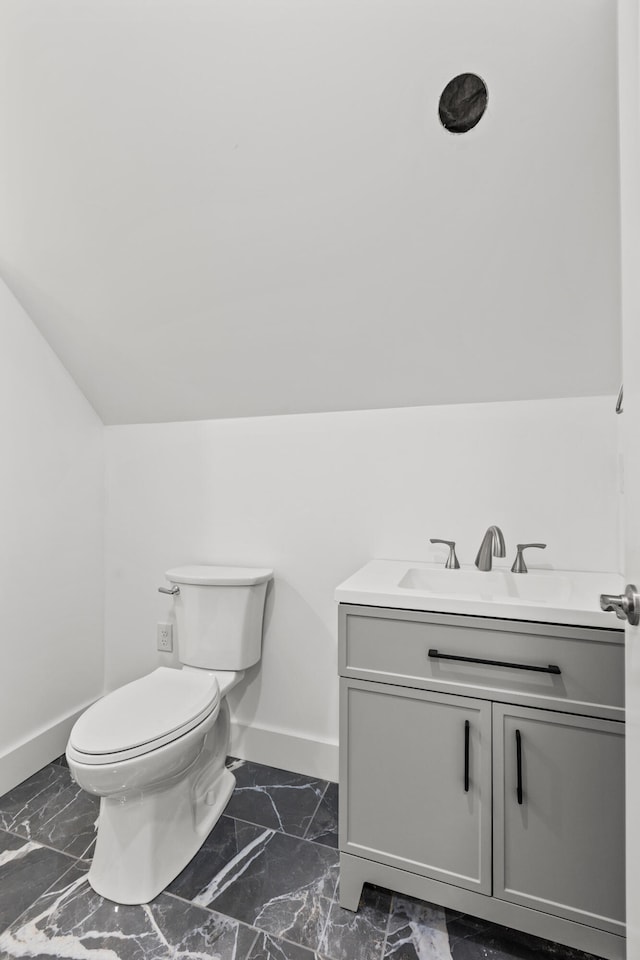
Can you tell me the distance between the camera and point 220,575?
1822 mm

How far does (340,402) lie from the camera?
5.87 ft

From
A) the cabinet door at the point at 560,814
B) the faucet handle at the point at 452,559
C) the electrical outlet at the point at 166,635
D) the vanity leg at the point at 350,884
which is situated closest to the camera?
the cabinet door at the point at 560,814

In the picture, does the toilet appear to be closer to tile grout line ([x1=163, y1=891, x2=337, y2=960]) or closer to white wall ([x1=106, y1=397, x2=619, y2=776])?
tile grout line ([x1=163, y1=891, x2=337, y2=960])

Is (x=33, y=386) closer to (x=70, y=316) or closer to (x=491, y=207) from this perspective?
(x=70, y=316)

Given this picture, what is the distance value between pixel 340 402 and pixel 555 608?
1011 mm

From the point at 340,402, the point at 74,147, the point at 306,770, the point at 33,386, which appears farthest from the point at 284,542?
the point at 74,147

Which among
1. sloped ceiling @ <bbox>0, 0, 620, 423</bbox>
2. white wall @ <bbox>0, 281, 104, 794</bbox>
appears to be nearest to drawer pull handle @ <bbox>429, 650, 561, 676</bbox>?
sloped ceiling @ <bbox>0, 0, 620, 423</bbox>

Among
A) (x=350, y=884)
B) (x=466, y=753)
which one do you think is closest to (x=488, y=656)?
(x=466, y=753)

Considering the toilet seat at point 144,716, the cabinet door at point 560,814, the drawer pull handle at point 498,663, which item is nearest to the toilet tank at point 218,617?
the toilet seat at point 144,716

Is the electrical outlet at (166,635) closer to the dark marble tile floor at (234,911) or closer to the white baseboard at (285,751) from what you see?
the white baseboard at (285,751)

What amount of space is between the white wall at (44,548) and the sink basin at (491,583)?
1469mm

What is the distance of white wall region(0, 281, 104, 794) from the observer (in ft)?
5.94

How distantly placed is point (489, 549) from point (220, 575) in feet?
3.19

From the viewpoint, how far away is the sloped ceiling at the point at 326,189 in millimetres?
1113
